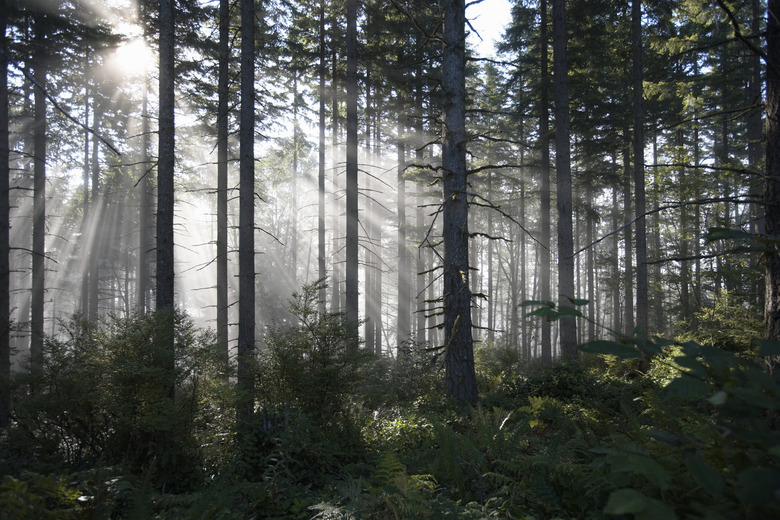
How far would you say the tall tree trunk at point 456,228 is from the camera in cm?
732

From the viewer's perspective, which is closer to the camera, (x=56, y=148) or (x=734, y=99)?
(x=734, y=99)

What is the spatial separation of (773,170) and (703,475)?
10.0 feet

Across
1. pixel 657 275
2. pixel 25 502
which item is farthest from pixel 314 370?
pixel 657 275

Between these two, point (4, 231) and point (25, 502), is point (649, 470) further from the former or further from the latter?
point (4, 231)

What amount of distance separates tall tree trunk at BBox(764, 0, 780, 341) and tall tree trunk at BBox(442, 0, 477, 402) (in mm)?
4342

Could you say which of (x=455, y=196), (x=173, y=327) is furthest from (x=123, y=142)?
(x=455, y=196)

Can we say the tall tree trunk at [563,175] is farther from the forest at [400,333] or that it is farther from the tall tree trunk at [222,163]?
the tall tree trunk at [222,163]

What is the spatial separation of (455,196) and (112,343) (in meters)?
6.01

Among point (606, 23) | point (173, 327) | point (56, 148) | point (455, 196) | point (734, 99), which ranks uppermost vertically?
point (606, 23)

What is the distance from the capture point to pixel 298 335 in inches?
256

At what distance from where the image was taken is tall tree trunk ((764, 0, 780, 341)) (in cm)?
311

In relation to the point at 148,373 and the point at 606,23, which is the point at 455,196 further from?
the point at 606,23

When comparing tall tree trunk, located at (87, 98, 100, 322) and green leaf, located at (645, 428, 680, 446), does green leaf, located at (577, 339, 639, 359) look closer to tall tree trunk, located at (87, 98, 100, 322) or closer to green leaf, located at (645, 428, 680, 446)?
green leaf, located at (645, 428, 680, 446)

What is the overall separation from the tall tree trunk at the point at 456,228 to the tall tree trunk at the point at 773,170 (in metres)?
4.34
